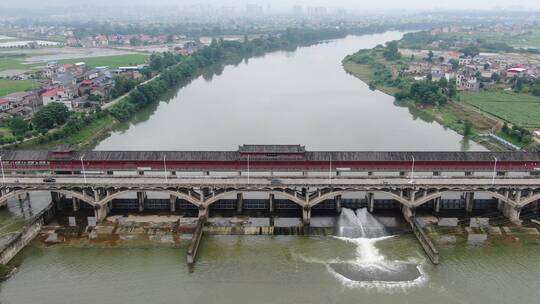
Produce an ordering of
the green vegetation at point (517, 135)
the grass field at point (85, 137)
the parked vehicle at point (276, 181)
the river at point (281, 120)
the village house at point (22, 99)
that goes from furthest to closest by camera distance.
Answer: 1. the village house at point (22, 99)
2. the river at point (281, 120)
3. the green vegetation at point (517, 135)
4. the grass field at point (85, 137)
5. the parked vehicle at point (276, 181)

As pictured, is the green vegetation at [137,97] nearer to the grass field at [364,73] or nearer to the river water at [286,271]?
the river water at [286,271]

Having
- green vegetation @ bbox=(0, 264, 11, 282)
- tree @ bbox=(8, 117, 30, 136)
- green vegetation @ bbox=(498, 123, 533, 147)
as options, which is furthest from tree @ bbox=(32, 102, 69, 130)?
green vegetation @ bbox=(498, 123, 533, 147)

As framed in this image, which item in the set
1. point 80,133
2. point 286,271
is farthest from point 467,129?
point 80,133

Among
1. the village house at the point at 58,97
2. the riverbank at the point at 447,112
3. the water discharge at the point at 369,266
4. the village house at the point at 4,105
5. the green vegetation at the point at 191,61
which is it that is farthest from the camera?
the green vegetation at the point at 191,61

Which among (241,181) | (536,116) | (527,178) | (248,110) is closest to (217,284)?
(241,181)

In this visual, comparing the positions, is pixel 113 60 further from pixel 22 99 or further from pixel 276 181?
pixel 276 181

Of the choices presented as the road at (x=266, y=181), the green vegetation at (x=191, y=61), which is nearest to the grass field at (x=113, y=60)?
the green vegetation at (x=191, y=61)
